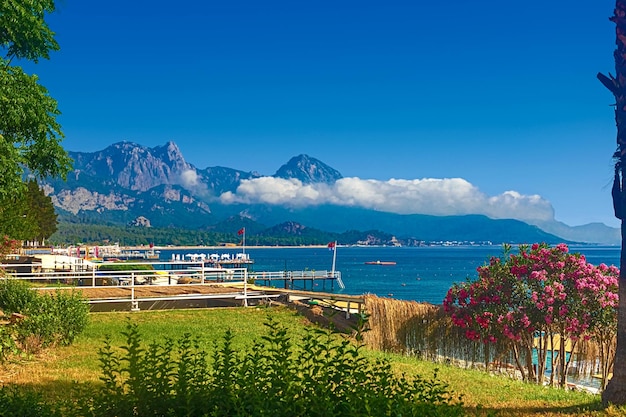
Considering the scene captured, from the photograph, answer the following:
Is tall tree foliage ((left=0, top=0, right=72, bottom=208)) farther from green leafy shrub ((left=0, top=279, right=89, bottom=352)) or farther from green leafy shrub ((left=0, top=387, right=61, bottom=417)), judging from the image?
green leafy shrub ((left=0, top=387, right=61, bottom=417))

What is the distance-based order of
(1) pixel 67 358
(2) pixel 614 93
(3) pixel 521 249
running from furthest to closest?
(3) pixel 521 249 < (1) pixel 67 358 < (2) pixel 614 93

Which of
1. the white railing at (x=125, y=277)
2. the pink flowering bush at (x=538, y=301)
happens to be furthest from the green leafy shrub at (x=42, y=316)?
the pink flowering bush at (x=538, y=301)

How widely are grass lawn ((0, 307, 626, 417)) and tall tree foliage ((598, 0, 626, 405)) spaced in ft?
1.17

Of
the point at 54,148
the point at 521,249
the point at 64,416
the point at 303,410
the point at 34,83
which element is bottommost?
the point at 64,416

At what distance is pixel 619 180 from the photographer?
345 inches

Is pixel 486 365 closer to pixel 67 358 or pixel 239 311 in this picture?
pixel 239 311

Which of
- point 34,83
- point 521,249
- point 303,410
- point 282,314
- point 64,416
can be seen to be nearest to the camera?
point 303,410

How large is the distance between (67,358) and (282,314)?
26.7 feet

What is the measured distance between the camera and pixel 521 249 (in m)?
16.5

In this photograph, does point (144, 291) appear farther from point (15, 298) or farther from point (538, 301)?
point (538, 301)

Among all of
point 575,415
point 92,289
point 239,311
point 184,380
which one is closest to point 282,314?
point 239,311

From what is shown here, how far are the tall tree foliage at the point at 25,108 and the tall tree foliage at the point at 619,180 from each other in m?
9.90

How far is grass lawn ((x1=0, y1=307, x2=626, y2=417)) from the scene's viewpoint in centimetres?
895

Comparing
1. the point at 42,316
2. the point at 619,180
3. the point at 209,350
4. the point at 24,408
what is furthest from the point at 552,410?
the point at 42,316
